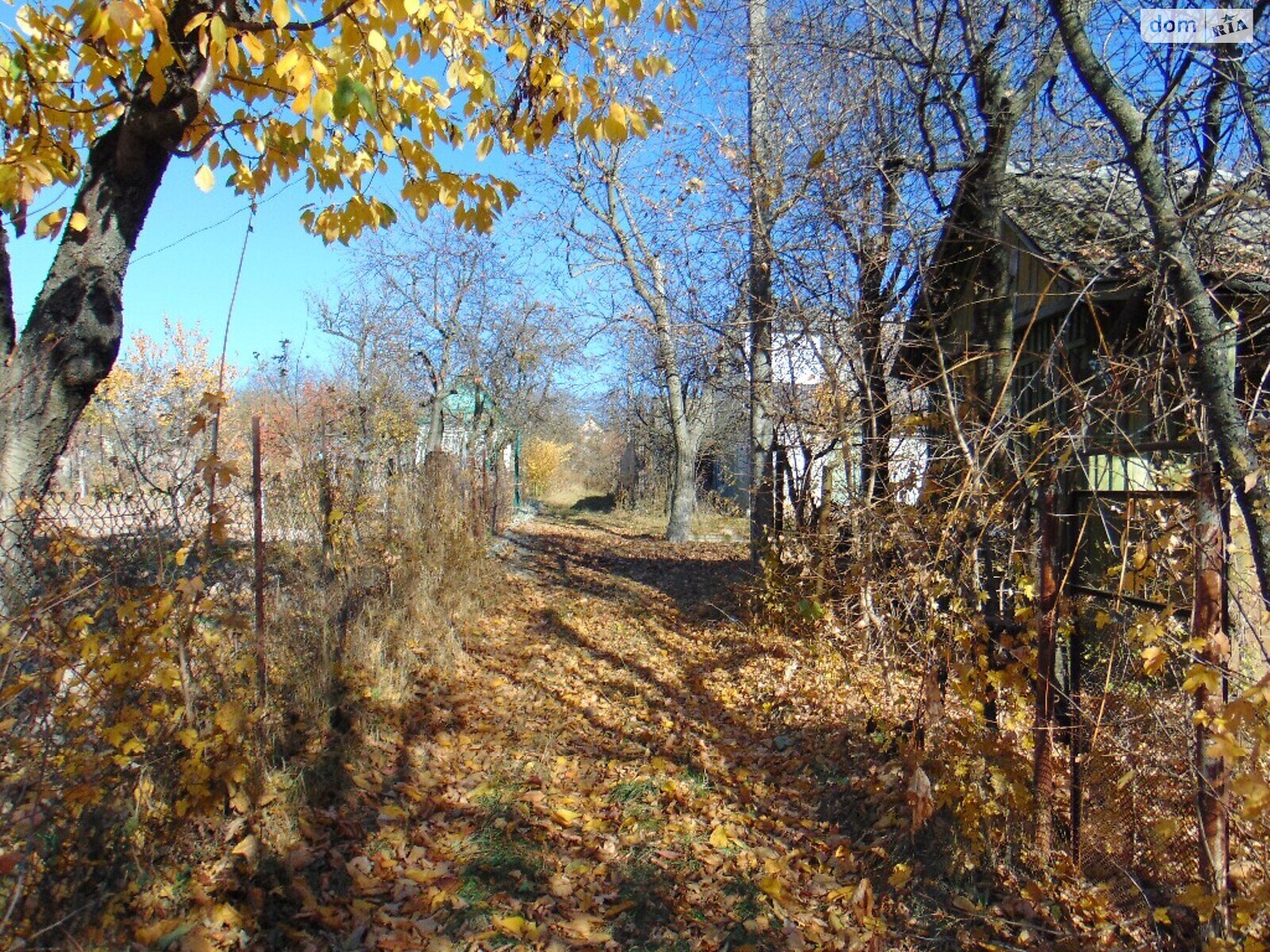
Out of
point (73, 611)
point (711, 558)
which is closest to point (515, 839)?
point (73, 611)

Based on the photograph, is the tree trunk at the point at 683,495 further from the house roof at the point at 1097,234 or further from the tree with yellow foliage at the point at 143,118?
the tree with yellow foliage at the point at 143,118

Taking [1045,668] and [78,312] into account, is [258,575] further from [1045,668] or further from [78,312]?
[1045,668]

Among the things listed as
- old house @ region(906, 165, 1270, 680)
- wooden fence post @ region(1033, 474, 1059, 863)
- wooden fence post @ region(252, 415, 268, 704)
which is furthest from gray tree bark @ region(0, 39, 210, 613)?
wooden fence post @ region(1033, 474, 1059, 863)

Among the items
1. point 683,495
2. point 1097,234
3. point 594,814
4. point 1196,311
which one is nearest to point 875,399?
point 1097,234

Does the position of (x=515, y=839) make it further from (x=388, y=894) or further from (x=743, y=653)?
(x=743, y=653)

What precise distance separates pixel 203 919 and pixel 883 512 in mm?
4770

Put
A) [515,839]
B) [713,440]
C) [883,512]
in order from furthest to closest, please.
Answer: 1. [713,440]
2. [883,512]
3. [515,839]

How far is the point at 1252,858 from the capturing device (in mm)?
2871

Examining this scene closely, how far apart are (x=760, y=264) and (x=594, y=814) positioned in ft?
19.8

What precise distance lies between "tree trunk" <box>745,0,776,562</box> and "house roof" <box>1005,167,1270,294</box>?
2.35m

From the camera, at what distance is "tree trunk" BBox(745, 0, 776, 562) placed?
27.0ft

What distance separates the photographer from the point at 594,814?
455 centimetres

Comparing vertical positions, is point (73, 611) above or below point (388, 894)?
above

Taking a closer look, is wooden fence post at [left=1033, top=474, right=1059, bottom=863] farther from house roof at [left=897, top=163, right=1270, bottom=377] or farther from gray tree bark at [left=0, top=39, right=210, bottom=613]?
gray tree bark at [left=0, top=39, right=210, bottom=613]
